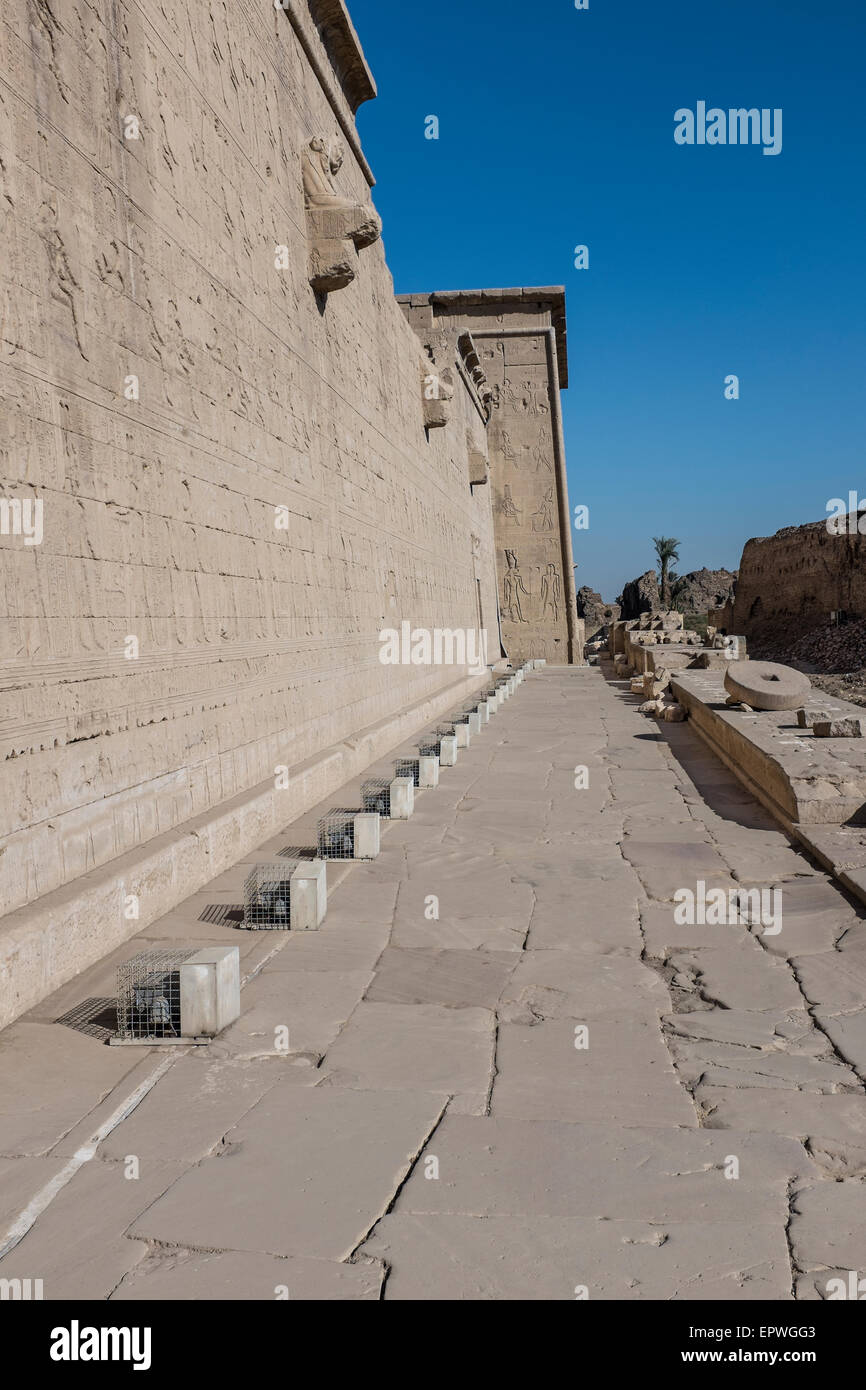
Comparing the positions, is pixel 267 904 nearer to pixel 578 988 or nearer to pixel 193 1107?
pixel 578 988

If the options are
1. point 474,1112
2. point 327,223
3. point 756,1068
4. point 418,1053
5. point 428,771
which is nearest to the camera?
point 474,1112

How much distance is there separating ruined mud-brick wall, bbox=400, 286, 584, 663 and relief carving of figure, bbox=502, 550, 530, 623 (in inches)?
1.1

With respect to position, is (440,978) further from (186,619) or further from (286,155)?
(286,155)

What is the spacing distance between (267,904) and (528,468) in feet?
76.1

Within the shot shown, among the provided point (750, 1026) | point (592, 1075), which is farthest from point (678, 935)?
point (592, 1075)

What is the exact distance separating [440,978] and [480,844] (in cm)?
210

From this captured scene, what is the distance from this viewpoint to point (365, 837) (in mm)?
5391

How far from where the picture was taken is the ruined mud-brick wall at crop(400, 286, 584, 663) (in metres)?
25.9

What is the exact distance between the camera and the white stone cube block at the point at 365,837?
212 inches

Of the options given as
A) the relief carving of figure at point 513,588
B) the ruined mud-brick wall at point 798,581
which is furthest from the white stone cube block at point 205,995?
the ruined mud-brick wall at point 798,581

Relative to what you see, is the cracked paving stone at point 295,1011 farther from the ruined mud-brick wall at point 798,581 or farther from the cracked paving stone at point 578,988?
the ruined mud-brick wall at point 798,581

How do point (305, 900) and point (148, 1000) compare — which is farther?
point (305, 900)

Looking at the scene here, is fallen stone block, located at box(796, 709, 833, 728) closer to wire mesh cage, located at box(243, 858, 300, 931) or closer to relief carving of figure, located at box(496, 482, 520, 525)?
wire mesh cage, located at box(243, 858, 300, 931)

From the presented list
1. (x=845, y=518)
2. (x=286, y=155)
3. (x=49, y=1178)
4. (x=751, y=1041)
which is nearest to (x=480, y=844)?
(x=751, y=1041)
